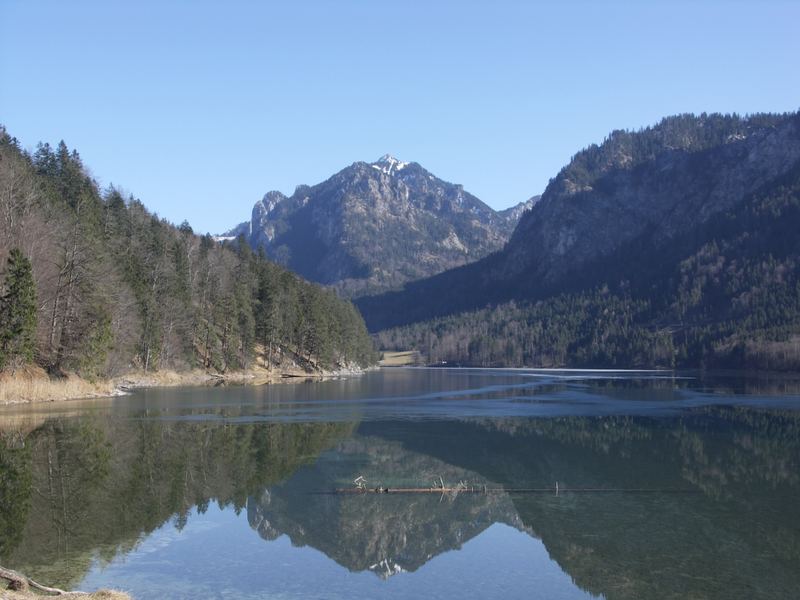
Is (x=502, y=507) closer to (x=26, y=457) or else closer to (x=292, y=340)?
(x=26, y=457)

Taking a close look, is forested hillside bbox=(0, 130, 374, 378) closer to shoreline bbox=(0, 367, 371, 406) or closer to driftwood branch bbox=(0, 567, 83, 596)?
shoreline bbox=(0, 367, 371, 406)

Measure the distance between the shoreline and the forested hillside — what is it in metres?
1.40

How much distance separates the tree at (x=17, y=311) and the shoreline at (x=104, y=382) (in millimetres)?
4002

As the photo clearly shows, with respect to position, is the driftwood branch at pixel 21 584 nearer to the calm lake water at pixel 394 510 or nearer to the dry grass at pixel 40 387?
the calm lake water at pixel 394 510

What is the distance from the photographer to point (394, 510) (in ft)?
94.2

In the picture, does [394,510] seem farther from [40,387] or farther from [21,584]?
[40,387]

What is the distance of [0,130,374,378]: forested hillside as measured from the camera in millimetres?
65000

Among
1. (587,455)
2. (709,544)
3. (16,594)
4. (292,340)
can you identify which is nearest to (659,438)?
(587,455)

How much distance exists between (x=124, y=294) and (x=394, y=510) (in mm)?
63293

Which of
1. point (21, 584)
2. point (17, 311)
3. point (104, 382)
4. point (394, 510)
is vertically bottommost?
point (394, 510)

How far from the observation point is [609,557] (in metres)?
22.4

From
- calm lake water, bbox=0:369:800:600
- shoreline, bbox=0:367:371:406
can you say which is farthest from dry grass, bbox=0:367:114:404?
calm lake water, bbox=0:369:800:600

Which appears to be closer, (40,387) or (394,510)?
(394,510)

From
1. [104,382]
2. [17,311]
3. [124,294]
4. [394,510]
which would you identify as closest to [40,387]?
[17,311]
